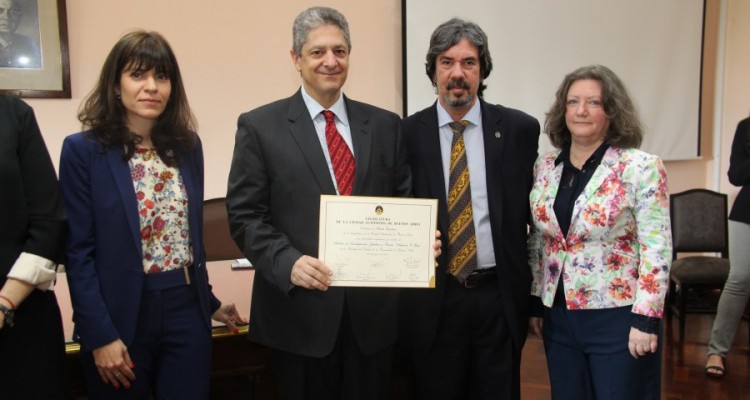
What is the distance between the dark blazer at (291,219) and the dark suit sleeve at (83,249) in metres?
0.37

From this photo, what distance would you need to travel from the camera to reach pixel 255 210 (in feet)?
5.54

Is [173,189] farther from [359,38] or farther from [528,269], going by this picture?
[359,38]

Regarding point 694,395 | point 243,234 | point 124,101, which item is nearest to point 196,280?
point 243,234

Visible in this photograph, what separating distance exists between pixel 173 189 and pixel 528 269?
46.5 inches

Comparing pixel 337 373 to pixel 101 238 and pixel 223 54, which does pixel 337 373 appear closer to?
pixel 101 238

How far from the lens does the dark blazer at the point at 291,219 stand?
1.66 m

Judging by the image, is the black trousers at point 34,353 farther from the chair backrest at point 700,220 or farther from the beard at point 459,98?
the chair backrest at point 700,220

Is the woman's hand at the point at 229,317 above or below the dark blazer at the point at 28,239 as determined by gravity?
below

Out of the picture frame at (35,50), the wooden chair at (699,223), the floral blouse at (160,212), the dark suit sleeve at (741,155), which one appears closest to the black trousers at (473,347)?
the floral blouse at (160,212)

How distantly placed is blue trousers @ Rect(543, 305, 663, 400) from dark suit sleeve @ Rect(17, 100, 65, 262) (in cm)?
149

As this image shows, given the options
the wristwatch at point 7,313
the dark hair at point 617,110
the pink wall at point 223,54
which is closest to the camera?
the wristwatch at point 7,313

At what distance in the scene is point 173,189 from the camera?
166 cm

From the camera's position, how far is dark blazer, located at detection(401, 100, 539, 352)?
1973 mm

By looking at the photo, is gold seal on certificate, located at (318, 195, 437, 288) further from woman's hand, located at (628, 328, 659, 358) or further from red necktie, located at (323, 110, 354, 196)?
woman's hand, located at (628, 328, 659, 358)
